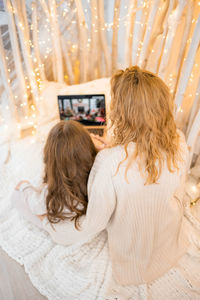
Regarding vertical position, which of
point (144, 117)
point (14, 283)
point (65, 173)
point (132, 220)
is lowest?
point (14, 283)

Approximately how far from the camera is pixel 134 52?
5.14 feet

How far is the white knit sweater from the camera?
0.72 m

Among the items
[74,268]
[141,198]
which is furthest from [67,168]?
[74,268]

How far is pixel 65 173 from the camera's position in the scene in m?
0.90

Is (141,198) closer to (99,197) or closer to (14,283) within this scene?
(99,197)

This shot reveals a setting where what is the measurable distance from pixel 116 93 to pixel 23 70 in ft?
4.05

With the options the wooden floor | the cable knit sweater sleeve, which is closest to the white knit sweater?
the cable knit sweater sleeve

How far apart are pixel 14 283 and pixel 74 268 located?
0.29m

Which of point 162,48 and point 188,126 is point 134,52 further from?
point 188,126

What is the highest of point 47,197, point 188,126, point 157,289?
point 188,126

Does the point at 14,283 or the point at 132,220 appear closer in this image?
the point at 132,220

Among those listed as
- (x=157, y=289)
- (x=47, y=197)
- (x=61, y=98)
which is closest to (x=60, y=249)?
(x=47, y=197)

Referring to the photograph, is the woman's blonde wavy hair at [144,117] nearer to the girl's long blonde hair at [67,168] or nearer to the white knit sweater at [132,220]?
the white knit sweater at [132,220]

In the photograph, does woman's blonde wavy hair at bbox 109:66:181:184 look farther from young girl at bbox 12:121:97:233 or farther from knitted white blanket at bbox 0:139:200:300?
knitted white blanket at bbox 0:139:200:300
